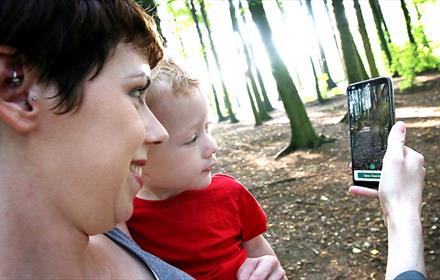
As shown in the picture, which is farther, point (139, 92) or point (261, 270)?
point (261, 270)

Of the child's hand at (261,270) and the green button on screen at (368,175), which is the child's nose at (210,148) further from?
the green button on screen at (368,175)

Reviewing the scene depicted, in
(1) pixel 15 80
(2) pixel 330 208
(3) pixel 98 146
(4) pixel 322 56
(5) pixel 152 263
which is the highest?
(1) pixel 15 80

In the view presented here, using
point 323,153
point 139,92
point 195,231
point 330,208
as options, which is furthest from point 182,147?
point 323,153

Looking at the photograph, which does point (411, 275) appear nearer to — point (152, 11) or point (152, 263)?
point (152, 263)

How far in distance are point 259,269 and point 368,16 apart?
3418 centimetres

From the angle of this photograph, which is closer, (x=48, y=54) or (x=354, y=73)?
(x=48, y=54)

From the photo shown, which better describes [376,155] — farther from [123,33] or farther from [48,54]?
[48,54]

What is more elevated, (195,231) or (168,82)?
(168,82)

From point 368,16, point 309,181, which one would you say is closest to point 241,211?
point 309,181

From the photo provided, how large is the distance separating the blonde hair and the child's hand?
77cm

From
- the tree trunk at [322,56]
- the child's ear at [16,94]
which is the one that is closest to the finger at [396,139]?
the child's ear at [16,94]

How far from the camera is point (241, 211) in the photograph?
1.93 meters

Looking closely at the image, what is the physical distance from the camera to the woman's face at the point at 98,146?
103 centimetres

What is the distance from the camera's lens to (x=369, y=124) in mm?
1916
